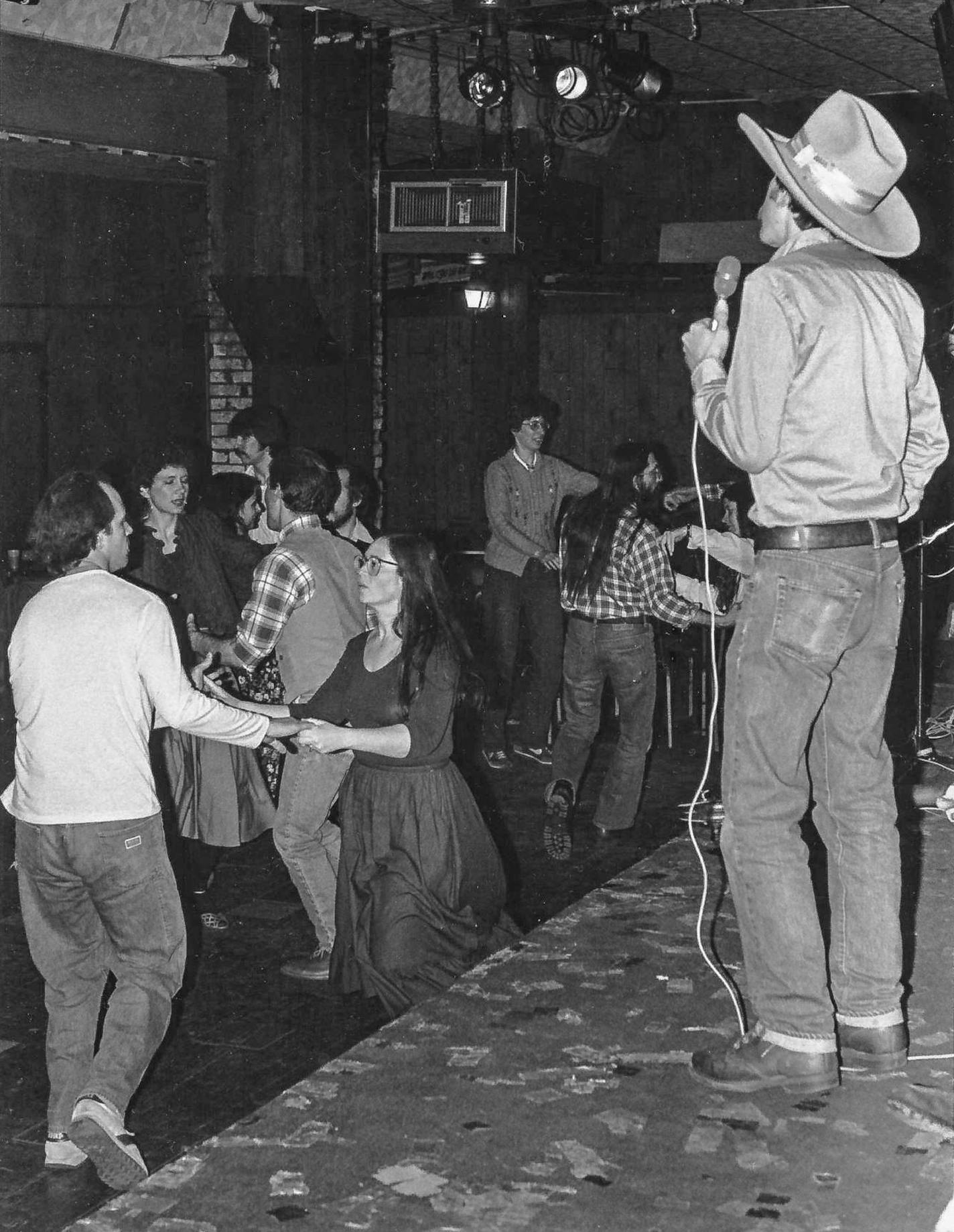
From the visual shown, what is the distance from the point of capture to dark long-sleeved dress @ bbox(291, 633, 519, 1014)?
14.4 ft

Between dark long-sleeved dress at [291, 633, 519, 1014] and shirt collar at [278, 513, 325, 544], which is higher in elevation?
shirt collar at [278, 513, 325, 544]

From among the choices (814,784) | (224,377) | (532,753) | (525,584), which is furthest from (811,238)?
(224,377)

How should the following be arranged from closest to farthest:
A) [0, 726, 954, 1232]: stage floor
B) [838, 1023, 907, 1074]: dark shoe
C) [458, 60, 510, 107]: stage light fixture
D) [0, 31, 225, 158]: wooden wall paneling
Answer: [0, 726, 954, 1232]: stage floor → [838, 1023, 907, 1074]: dark shoe → [0, 31, 225, 158]: wooden wall paneling → [458, 60, 510, 107]: stage light fixture

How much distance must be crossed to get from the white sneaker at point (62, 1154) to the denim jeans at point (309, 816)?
4.50 feet

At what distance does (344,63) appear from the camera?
912 centimetres

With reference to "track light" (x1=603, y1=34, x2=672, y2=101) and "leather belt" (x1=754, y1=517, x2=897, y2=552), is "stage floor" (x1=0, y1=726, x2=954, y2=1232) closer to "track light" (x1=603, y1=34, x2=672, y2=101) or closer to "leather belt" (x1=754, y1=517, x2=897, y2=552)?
"leather belt" (x1=754, y1=517, x2=897, y2=552)

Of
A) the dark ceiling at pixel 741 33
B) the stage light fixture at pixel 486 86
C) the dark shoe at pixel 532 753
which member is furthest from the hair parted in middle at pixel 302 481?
the stage light fixture at pixel 486 86

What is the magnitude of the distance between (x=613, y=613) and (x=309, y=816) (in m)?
1.77

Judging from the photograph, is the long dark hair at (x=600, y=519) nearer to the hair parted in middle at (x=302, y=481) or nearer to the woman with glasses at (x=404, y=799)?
the hair parted in middle at (x=302, y=481)

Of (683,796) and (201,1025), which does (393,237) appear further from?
(201,1025)

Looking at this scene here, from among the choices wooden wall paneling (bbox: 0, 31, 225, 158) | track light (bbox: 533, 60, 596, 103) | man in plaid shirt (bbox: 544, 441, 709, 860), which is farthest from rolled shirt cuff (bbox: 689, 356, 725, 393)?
track light (bbox: 533, 60, 596, 103)

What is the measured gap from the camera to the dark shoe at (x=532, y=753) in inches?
315

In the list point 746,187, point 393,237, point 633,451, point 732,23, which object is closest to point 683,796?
point 633,451

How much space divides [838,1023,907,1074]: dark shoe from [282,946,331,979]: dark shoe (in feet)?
7.10
